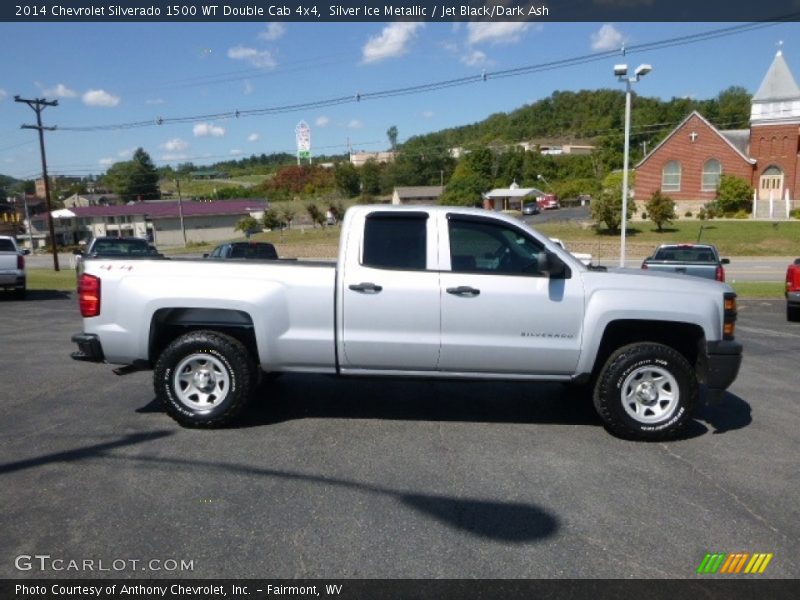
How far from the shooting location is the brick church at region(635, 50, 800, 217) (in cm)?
5653

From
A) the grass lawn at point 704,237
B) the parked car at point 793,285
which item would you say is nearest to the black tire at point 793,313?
the parked car at point 793,285

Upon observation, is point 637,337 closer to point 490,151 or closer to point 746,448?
point 746,448

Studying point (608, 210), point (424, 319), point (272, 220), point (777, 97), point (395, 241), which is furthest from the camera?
point (272, 220)

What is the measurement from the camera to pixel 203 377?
570 centimetres

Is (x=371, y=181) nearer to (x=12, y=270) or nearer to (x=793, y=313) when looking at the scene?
(x=12, y=270)

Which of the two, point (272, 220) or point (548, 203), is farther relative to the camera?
point (548, 203)

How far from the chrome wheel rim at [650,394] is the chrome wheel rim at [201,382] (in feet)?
11.4

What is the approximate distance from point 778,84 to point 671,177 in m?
11.7

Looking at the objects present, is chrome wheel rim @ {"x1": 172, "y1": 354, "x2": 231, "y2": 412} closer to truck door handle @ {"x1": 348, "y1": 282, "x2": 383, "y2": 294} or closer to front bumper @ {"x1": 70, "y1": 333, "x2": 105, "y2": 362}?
front bumper @ {"x1": 70, "y1": 333, "x2": 105, "y2": 362}

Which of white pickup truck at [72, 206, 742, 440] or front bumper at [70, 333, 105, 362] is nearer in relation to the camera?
white pickup truck at [72, 206, 742, 440]

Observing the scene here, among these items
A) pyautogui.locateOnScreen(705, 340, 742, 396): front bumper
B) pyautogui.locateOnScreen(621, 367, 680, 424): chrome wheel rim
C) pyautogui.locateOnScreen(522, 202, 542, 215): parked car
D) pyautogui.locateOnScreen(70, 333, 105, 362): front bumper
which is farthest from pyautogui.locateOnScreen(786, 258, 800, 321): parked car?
pyautogui.locateOnScreen(522, 202, 542, 215): parked car

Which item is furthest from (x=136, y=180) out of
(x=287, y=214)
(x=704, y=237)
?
(x=704, y=237)
